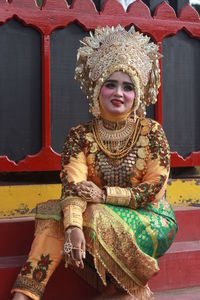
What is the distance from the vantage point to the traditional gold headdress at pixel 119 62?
3.24 meters

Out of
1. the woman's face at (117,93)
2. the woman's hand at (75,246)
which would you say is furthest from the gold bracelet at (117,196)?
the woman's face at (117,93)

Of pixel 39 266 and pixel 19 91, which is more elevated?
pixel 19 91

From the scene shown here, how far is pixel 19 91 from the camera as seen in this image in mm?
4223

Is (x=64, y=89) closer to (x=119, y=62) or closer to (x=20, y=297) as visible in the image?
(x=119, y=62)

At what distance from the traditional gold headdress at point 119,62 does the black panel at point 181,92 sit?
1.28 m

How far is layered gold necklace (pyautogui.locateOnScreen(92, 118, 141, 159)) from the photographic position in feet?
10.7

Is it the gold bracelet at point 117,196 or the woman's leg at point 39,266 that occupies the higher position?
the gold bracelet at point 117,196

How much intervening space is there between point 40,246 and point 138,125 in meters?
1.00

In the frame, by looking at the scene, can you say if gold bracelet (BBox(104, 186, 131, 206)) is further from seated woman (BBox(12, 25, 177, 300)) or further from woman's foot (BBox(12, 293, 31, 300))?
woman's foot (BBox(12, 293, 31, 300))

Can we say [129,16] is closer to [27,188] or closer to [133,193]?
[27,188]

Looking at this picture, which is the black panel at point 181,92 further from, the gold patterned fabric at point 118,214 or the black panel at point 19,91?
the gold patterned fabric at point 118,214

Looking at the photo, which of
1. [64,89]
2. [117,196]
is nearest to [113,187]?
[117,196]

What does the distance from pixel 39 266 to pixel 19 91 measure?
175 centimetres

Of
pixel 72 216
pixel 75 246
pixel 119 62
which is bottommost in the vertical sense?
pixel 75 246
